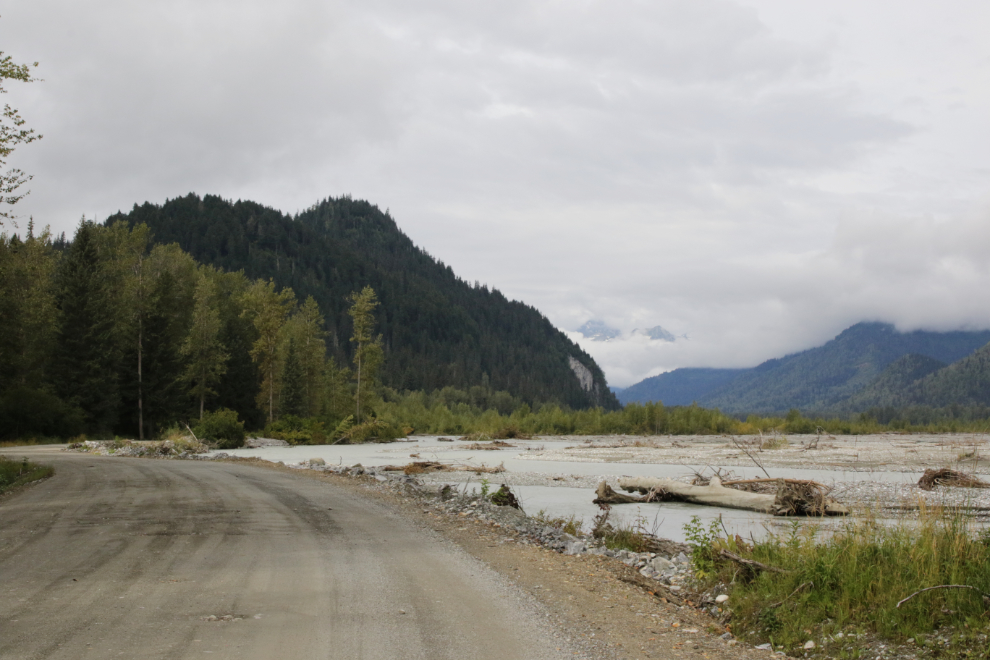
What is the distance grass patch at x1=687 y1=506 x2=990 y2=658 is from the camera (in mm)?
6246

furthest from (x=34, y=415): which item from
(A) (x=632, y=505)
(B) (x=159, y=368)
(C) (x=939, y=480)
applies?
(C) (x=939, y=480)

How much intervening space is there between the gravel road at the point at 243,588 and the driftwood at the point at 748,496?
8982mm

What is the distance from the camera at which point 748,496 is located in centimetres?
1780

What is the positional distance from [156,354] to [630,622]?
51.0 m

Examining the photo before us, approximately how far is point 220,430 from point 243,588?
39.9m

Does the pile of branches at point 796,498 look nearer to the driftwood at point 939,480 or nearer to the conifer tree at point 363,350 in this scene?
the driftwood at point 939,480

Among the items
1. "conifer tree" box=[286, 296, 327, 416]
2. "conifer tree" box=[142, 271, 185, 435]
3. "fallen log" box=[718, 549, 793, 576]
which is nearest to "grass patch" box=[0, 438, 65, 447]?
"conifer tree" box=[142, 271, 185, 435]

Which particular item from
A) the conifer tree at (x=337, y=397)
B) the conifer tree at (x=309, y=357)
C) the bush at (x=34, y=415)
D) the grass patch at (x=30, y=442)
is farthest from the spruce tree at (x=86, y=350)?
the conifer tree at (x=337, y=397)

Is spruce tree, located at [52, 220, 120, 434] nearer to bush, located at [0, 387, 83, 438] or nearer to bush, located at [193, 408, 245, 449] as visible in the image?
bush, located at [0, 387, 83, 438]

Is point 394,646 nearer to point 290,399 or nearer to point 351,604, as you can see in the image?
point 351,604

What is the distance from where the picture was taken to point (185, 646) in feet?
19.0

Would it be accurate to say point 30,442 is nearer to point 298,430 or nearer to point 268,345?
point 298,430

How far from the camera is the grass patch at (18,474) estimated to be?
17.4 meters

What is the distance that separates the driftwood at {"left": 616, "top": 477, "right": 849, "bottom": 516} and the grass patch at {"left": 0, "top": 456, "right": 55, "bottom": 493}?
54.2 feet
